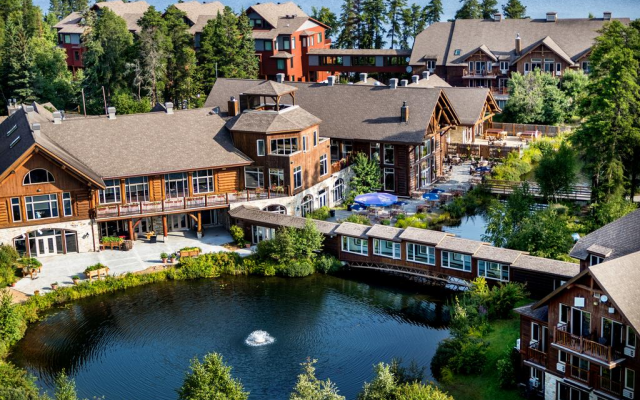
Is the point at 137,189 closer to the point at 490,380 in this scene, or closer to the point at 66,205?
the point at 66,205

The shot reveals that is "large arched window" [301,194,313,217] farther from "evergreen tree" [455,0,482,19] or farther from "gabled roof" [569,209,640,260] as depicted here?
"evergreen tree" [455,0,482,19]

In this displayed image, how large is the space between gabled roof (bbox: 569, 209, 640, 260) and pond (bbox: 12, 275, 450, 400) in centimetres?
841

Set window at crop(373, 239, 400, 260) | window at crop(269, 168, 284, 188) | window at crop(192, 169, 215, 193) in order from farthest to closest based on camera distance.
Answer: window at crop(269, 168, 284, 188)
window at crop(192, 169, 215, 193)
window at crop(373, 239, 400, 260)

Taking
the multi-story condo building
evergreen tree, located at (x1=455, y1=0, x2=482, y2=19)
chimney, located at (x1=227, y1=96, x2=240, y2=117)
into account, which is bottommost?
chimney, located at (x1=227, y1=96, x2=240, y2=117)

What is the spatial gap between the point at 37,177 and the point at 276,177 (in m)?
14.6

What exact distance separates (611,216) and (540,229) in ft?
17.9

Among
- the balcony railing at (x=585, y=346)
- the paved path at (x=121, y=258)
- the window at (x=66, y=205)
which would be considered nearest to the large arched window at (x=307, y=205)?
the paved path at (x=121, y=258)

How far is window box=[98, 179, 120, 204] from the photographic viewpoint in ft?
164

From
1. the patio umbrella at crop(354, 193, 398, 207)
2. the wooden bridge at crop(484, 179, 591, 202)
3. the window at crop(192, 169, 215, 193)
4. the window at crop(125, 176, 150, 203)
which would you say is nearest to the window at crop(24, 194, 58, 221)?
the window at crop(125, 176, 150, 203)

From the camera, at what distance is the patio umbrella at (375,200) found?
52778mm

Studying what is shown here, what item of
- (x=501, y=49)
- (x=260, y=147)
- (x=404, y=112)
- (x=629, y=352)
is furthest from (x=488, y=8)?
(x=629, y=352)

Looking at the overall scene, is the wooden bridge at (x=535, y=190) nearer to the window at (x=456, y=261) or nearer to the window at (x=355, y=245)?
the window at (x=456, y=261)

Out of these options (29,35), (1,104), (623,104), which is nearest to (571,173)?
(623,104)

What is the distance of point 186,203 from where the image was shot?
5044cm
